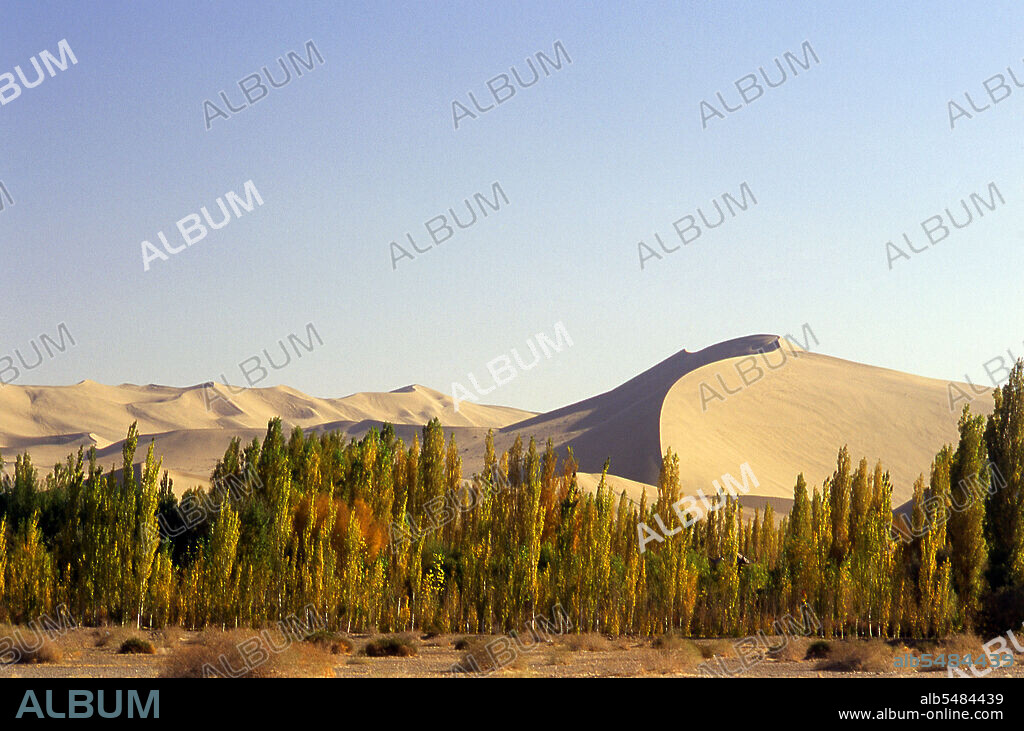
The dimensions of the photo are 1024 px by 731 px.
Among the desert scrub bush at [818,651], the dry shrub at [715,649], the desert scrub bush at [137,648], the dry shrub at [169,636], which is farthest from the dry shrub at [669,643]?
the desert scrub bush at [137,648]

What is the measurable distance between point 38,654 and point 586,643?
12067 mm

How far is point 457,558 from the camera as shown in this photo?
30688 millimetres

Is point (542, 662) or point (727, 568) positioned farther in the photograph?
point (727, 568)

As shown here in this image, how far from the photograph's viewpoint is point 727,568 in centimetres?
2984

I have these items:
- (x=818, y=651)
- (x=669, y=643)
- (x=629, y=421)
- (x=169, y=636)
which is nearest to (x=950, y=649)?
(x=818, y=651)

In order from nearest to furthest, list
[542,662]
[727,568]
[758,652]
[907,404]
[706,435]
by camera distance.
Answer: [542,662], [758,652], [727,568], [706,435], [907,404]

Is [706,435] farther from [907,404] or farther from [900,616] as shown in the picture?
[900,616]

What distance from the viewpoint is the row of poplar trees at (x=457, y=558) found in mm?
25328

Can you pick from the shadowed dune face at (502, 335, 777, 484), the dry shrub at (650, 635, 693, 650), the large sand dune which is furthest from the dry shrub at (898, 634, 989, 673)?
the shadowed dune face at (502, 335, 777, 484)

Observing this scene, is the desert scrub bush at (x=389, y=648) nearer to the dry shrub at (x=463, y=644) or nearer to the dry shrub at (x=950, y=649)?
the dry shrub at (x=463, y=644)

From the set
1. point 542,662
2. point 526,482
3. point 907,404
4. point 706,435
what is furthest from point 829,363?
point 542,662

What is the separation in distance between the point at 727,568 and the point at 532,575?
20.0 feet

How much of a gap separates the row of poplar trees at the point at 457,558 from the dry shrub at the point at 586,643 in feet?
6.78

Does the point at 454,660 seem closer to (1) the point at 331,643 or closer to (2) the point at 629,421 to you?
(1) the point at 331,643
